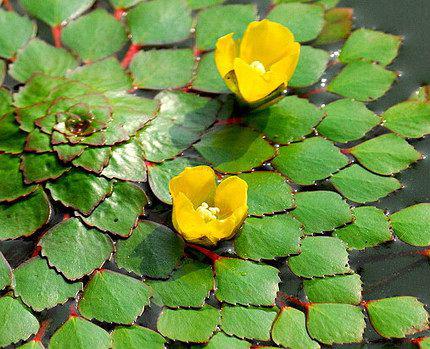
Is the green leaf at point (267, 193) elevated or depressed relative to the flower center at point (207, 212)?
depressed

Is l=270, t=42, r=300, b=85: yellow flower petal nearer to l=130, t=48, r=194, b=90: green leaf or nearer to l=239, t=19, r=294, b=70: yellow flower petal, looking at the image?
l=239, t=19, r=294, b=70: yellow flower petal

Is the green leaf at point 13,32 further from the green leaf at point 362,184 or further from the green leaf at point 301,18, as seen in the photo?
the green leaf at point 362,184

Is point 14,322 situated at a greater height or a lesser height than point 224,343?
greater

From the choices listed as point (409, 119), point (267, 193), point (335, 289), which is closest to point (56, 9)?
point (267, 193)

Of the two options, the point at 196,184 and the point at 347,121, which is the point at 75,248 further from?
the point at 347,121

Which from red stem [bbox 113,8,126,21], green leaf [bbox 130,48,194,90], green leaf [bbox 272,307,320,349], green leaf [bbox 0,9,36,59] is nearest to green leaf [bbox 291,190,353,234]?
green leaf [bbox 272,307,320,349]

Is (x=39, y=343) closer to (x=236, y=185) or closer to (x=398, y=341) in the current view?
(x=236, y=185)

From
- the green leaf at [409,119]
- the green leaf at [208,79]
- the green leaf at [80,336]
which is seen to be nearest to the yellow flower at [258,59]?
the green leaf at [208,79]
